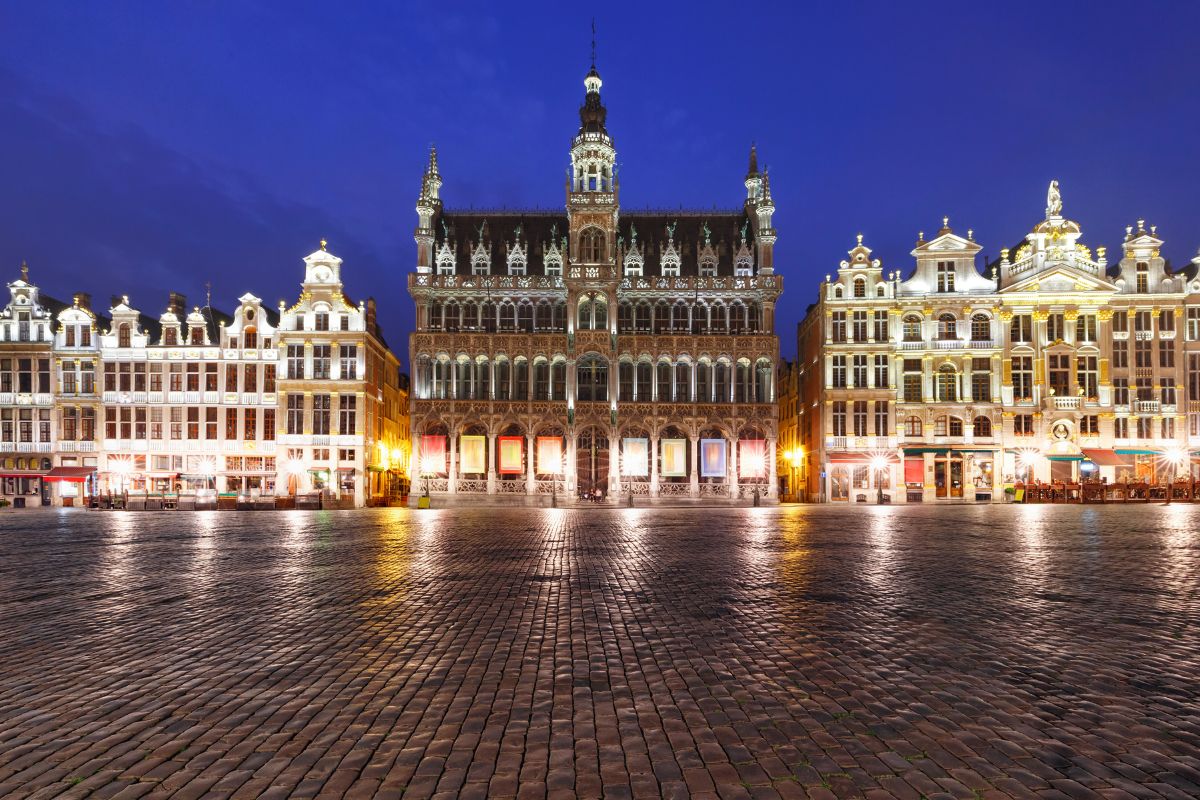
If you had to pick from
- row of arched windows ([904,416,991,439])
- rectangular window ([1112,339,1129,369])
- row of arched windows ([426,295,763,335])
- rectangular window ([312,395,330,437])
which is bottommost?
row of arched windows ([904,416,991,439])

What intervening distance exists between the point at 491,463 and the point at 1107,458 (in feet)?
Answer: 143

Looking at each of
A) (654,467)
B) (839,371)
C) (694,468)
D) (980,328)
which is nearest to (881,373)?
(839,371)

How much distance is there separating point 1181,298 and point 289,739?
231 ft

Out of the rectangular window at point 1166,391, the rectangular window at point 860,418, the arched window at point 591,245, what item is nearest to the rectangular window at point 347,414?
the arched window at point 591,245

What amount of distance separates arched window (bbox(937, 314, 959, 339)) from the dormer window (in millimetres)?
2116

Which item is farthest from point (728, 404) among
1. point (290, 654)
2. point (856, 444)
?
point (290, 654)

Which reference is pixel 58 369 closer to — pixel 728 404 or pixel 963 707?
pixel 728 404

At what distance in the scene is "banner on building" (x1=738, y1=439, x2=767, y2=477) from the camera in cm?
6109

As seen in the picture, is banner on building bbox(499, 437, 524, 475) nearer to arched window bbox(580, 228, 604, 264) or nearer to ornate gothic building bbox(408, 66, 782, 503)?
ornate gothic building bbox(408, 66, 782, 503)

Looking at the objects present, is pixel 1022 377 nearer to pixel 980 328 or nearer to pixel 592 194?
pixel 980 328

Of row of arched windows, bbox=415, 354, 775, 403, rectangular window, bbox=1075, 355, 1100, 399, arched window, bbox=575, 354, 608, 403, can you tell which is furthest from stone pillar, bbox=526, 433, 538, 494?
rectangular window, bbox=1075, 355, 1100, 399

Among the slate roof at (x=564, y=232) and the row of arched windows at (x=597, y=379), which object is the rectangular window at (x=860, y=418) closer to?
the row of arched windows at (x=597, y=379)

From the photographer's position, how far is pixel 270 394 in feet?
203

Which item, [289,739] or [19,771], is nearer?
[19,771]
